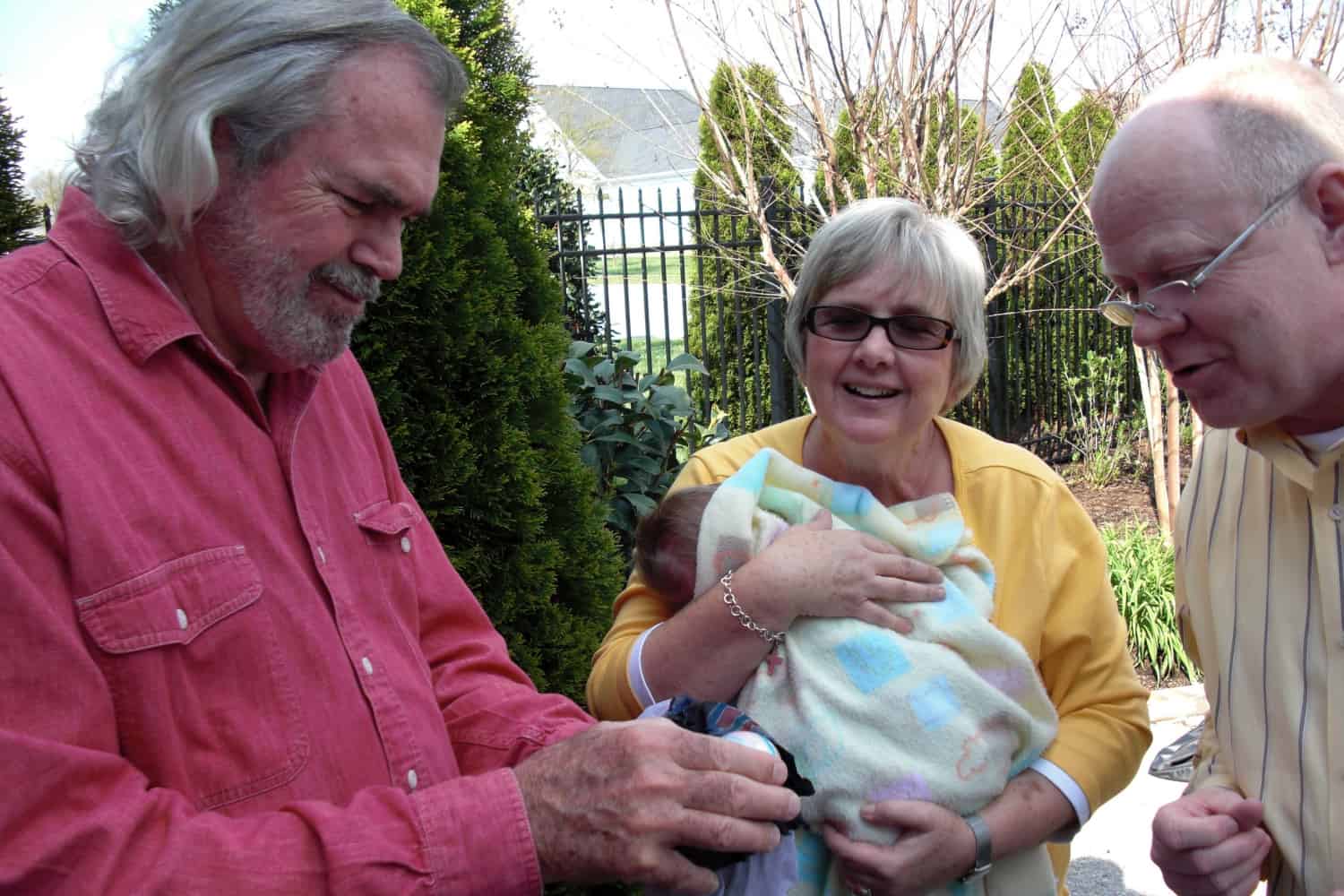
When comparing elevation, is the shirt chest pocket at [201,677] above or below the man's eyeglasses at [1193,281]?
below

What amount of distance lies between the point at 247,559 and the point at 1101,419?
32.0 ft

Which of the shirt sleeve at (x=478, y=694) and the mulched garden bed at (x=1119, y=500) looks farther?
the mulched garden bed at (x=1119, y=500)

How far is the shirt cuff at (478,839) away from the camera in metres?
1.42

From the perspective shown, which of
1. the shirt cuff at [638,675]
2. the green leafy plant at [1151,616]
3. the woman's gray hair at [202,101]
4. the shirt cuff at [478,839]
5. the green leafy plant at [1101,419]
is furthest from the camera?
the green leafy plant at [1101,419]

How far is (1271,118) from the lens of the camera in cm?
159

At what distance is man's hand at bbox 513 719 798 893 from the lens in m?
1.45

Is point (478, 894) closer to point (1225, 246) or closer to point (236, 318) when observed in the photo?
point (236, 318)

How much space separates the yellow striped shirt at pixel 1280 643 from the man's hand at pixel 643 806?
33.5 inches

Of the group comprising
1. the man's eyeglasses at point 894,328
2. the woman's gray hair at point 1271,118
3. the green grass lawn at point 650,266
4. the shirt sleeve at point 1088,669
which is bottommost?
the shirt sleeve at point 1088,669

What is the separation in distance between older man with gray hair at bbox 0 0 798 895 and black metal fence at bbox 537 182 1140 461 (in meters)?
4.93

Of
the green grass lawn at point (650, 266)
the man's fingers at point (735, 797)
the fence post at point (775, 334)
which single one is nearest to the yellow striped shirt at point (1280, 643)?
the man's fingers at point (735, 797)

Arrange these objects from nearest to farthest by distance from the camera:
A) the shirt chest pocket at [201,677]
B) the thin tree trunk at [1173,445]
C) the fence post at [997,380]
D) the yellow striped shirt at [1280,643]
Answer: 1. the shirt chest pocket at [201,677]
2. the yellow striped shirt at [1280,643]
3. the thin tree trunk at [1173,445]
4. the fence post at [997,380]

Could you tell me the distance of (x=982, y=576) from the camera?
2.08 metres

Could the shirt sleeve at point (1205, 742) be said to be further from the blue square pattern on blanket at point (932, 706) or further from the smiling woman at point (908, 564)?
the blue square pattern on blanket at point (932, 706)
